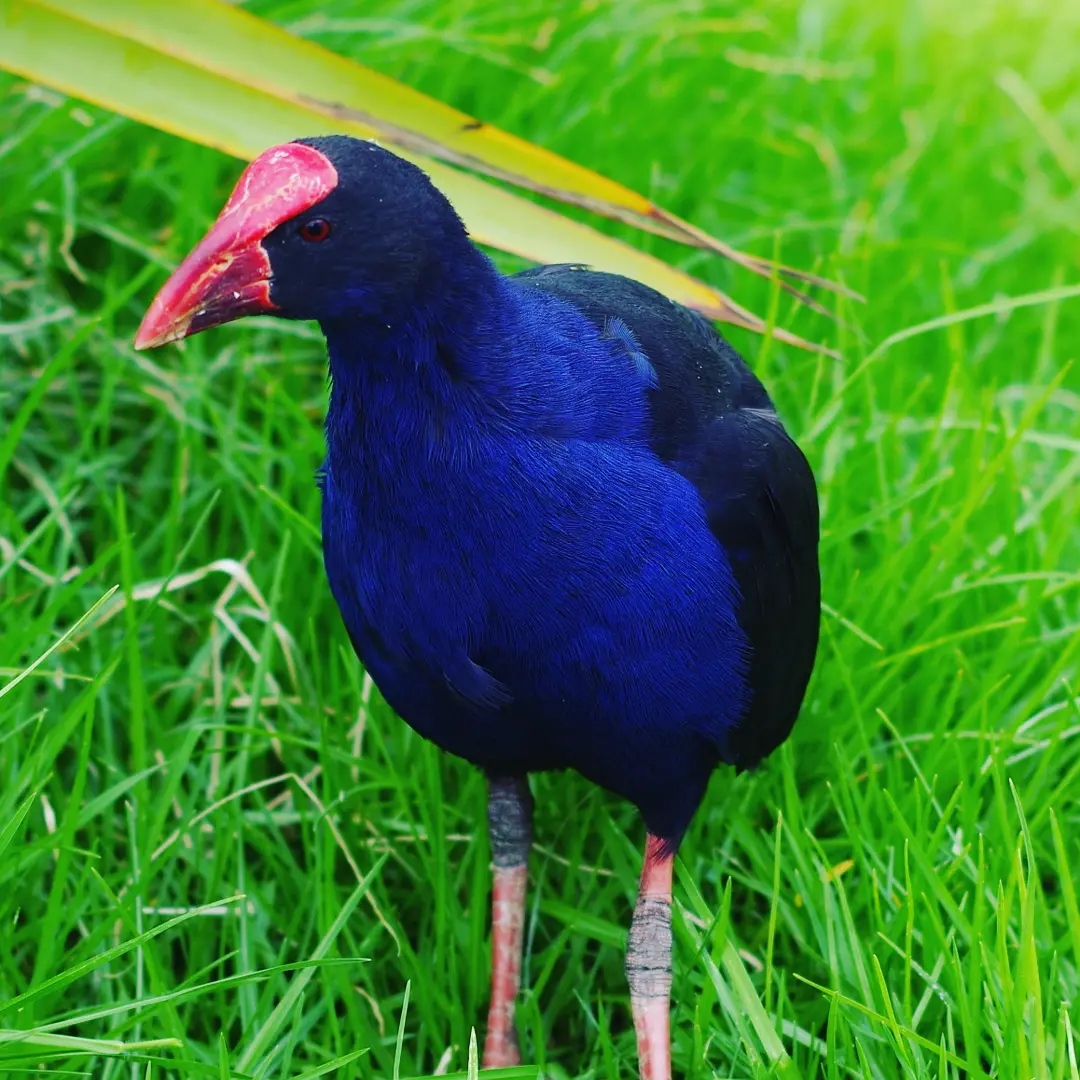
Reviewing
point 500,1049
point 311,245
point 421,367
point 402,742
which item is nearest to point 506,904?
point 500,1049

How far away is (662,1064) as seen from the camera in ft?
5.98

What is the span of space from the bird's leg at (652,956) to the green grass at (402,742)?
37 mm

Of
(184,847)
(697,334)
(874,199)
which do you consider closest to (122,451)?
(184,847)

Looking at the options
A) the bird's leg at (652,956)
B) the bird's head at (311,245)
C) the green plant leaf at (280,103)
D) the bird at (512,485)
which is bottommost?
the bird's leg at (652,956)

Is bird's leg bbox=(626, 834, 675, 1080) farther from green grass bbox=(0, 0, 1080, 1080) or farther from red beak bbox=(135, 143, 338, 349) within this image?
red beak bbox=(135, 143, 338, 349)

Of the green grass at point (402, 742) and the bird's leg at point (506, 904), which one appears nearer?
the green grass at point (402, 742)

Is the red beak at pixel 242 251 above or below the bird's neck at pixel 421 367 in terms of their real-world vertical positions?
above

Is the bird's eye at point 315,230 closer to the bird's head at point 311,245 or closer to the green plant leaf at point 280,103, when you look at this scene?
the bird's head at point 311,245

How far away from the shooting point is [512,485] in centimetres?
155

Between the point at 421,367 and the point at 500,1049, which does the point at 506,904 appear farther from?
the point at 421,367

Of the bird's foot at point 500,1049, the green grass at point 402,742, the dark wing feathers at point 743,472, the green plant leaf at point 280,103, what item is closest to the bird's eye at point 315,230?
the dark wing feathers at point 743,472

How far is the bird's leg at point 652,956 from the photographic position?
1.84 metres

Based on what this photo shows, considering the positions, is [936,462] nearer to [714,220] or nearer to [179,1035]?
[714,220]

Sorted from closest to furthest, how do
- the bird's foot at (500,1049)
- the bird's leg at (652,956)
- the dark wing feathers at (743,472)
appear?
1. the dark wing feathers at (743,472)
2. the bird's leg at (652,956)
3. the bird's foot at (500,1049)
